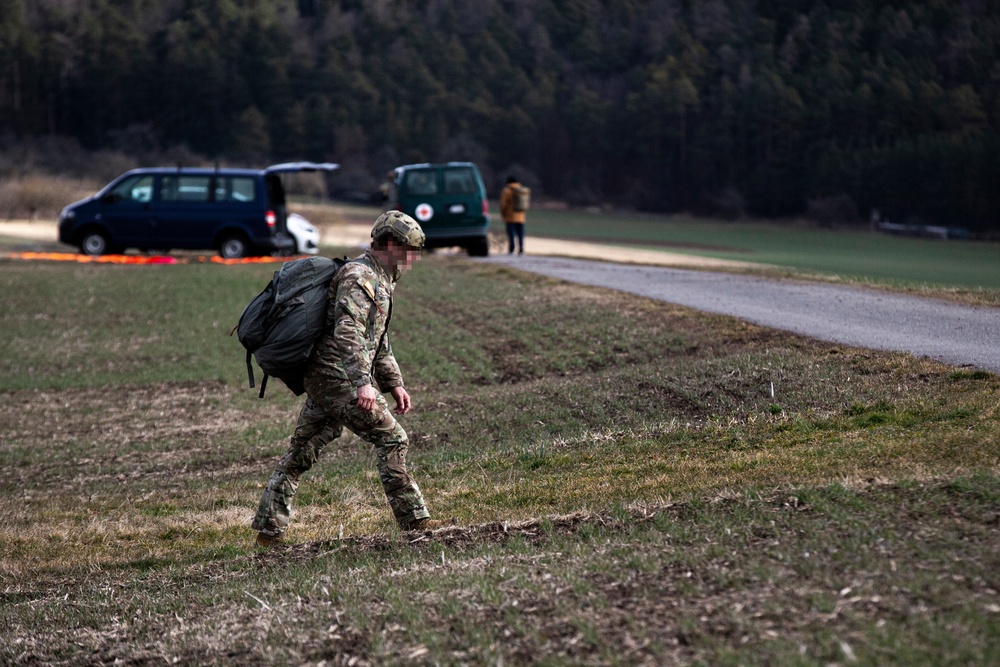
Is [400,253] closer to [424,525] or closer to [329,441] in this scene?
[329,441]

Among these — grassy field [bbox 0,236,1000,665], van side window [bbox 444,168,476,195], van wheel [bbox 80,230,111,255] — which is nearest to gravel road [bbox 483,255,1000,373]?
grassy field [bbox 0,236,1000,665]

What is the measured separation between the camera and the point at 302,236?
31.4 m

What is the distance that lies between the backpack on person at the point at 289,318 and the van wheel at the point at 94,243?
22855mm

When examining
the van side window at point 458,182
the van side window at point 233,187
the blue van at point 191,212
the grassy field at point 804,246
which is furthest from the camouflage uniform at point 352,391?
the van side window at point 233,187

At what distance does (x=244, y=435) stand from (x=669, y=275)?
426 inches

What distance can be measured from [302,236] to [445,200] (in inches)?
216

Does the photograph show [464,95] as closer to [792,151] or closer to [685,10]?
[685,10]

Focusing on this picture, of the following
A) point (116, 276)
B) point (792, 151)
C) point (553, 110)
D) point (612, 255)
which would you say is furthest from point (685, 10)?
point (116, 276)

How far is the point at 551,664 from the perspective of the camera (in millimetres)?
4230

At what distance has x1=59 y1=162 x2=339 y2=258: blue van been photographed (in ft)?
91.0

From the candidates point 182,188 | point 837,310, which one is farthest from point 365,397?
point 182,188

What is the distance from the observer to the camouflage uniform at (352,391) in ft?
21.3

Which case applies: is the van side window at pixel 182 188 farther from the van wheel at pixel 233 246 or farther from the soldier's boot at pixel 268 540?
the soldier's boot at pixel 268 540

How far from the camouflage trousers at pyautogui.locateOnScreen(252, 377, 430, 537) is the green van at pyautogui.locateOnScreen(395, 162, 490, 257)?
20.6 meters
